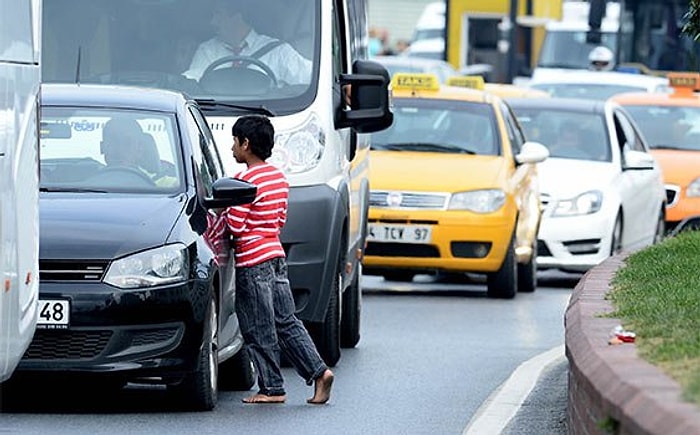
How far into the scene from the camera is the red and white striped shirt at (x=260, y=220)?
1077 cm

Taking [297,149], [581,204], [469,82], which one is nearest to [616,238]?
[581,204]

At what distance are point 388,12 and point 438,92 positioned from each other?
6134 cm

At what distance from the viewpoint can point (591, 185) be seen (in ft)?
66.6

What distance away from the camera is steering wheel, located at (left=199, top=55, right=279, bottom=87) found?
13.1 metres

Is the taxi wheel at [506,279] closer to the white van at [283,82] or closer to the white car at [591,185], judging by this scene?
the white car at [591,185]

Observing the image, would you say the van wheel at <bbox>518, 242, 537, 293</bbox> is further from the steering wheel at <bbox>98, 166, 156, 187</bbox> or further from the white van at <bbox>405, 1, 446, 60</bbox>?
the white van at <bbox>405, 1, 446, 60</bbox>

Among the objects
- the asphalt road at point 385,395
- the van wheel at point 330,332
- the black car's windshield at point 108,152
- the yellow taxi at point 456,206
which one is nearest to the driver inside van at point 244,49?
the van wheel at point 330,332

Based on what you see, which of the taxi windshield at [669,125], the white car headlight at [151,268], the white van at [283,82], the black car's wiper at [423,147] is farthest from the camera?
the taxi windshield at [669,125]

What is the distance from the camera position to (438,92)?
20.0 metres

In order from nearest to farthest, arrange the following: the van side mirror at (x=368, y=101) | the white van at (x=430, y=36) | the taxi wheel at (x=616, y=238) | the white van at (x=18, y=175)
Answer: the white van at (x=18, y=175) < the van side mirror at (x=368, y=101) < the taxi wheel at (x=616, y=238) < the white van at (x=430, y=36)

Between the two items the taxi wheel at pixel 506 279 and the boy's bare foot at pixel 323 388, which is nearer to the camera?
the boy's bare foot at pixel 323 388

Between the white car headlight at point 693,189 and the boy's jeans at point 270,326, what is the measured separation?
12901 millimetres

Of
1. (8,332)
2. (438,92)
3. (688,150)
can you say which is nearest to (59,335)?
(8,332)

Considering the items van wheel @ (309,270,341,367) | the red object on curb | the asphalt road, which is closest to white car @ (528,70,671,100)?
the asphalt road
